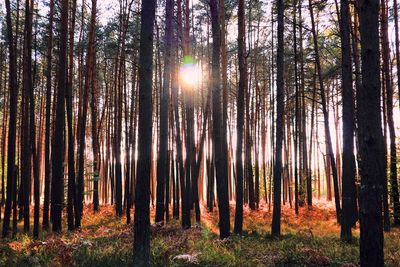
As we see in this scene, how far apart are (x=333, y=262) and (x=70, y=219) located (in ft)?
32.1

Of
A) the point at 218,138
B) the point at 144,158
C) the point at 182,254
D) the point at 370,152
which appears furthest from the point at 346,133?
the point at 144,158

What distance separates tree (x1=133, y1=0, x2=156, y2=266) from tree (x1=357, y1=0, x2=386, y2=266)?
3.44 m

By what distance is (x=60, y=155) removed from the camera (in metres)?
11.7

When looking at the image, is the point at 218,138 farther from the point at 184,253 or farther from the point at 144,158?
the point at 144,158

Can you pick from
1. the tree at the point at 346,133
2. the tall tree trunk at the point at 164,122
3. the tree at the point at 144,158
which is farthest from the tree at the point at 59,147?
the tree at the point at 346,133

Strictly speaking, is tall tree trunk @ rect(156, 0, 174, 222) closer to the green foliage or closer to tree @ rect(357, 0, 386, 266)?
the green foliage

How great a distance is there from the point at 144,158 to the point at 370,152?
3584 mm

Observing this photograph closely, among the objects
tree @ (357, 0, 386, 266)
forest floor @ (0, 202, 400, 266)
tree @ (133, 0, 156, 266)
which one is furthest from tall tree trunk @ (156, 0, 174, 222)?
tree @ (357, 0, 386, 266)

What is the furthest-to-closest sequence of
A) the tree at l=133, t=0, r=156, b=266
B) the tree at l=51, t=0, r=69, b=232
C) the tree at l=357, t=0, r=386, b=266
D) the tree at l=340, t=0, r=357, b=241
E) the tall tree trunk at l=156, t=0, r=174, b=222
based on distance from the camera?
1. the tall tree trunk at l=156, t=0, r=174, b=222
2. the tree at l=51, t=0, r=69, b=232
3. the tree at l=340, t=0, r=357, b=241
4. the tree at l=133, t=0, r=156, b=266
5. the tree at l=357, t=0, r=386, b=266

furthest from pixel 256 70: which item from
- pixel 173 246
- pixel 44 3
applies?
pixel 173 246

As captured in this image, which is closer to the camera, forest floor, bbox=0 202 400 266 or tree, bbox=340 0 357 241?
forest floor, bbox=0 202 400 266

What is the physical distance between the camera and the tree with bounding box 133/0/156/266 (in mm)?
6227

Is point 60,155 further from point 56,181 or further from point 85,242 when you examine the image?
point 85,242

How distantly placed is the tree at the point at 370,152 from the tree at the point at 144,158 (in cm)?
344
